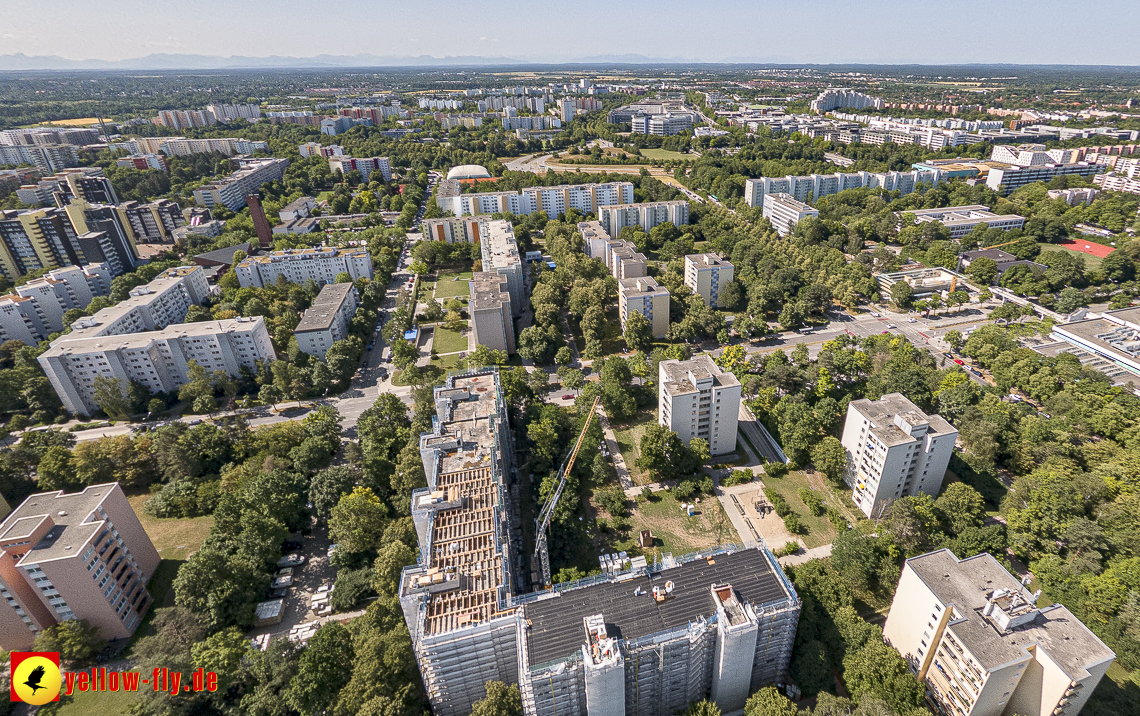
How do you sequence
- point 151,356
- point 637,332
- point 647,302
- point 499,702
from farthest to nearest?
1. point 647,302
2. point 637,332
3. point 151,356
4. point 499,702

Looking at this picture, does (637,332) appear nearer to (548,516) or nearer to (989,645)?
(548,516)

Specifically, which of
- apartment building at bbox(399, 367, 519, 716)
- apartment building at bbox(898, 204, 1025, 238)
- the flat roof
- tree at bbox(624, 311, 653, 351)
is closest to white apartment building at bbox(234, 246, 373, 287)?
tree at bbox(624, 311, 653, 351)

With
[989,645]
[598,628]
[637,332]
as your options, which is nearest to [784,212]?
[637,332]

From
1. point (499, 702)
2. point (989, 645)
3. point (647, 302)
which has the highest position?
point (647, 302)

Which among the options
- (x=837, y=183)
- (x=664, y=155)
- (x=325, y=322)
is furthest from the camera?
(x=664, y=155)

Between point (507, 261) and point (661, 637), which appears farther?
point (507, 261)

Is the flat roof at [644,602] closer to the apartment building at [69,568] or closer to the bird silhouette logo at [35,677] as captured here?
the apartment building at [69,568]
